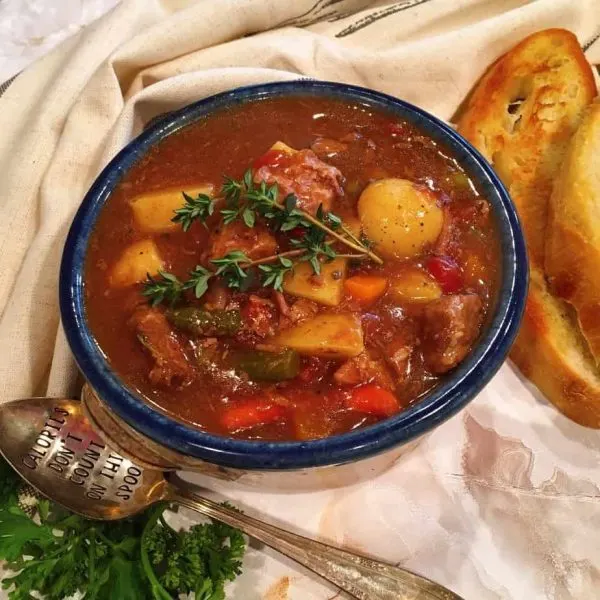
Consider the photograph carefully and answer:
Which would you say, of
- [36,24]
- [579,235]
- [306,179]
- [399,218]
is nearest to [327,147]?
[306,179]

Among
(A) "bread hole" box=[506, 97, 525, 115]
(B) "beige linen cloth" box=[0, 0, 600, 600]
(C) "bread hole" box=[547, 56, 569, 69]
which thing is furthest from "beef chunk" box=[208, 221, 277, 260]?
(C) "bread hole" box=[547, 56, 569, 69]

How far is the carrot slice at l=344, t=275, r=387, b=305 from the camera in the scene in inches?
80.5

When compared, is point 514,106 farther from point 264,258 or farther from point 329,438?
point 329,438

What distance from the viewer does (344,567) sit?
6.77 ft

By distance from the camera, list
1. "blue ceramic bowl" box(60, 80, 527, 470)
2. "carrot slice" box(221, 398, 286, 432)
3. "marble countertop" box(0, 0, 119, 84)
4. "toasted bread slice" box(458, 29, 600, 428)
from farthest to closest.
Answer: "marble countertop" box(0, 0, 119, 84) < "toasted bread slice" box(458, 29, 600, 428) < "carrot slice" box(221, 398, 286, 432) < "blue ceramic bowl" box(60, 80, 527, 470)

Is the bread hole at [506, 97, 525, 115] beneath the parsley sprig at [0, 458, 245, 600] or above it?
above

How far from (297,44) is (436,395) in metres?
1.75

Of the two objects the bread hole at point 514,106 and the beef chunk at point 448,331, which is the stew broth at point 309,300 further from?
the bread hole at point 514,106

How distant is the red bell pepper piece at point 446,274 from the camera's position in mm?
2115

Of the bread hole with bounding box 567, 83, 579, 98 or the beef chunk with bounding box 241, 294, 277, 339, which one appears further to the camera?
the bread hole with bounding box 567, 83, 579, 98

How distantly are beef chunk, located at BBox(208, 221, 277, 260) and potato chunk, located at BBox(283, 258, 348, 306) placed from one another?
0.12 m

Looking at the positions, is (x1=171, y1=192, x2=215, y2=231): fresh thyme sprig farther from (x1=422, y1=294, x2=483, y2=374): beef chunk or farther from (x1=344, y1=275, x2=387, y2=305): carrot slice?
(x1=422, y1=294, x2=483, y2=374): beef chunk

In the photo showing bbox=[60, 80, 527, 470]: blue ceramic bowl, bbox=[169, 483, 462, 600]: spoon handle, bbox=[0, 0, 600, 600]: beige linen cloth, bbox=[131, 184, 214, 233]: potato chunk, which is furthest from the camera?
bbox=[131, 184, 214, 233]: potato chunk

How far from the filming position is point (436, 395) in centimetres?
187
